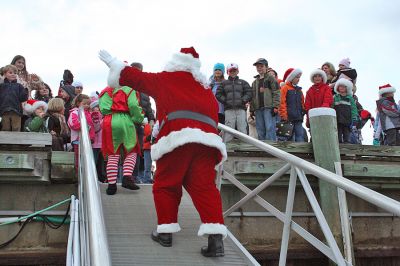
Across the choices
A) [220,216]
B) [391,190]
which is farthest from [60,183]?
[391,190]

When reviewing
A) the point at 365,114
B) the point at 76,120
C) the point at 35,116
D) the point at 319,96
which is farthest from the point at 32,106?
the point at 365,114

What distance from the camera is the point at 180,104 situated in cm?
396

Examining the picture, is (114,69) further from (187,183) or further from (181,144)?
(187,183)

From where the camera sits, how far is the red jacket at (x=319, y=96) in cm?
758

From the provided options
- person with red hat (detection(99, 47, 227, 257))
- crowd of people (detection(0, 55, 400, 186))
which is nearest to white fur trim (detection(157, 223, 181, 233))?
person with red hat (detection(99, 47, 227, 257))

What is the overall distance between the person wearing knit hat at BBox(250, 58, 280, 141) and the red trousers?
378 cm

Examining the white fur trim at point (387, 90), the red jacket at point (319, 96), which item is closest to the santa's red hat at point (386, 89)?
the white fur trim at point (387, 90)

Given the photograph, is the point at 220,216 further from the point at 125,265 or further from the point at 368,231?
the point at 368,231

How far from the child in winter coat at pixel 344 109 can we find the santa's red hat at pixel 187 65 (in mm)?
4003

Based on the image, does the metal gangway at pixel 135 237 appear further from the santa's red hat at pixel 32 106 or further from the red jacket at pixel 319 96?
the red jacket at pixel 319 96

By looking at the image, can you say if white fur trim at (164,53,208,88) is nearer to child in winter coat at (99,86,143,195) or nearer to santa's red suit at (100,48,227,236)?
santa's red suit at (100,48,227,236)

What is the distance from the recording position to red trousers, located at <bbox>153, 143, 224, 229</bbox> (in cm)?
391

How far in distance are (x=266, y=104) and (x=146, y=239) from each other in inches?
159

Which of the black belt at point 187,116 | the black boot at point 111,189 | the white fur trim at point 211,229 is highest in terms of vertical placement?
the black belt at point 187,116
